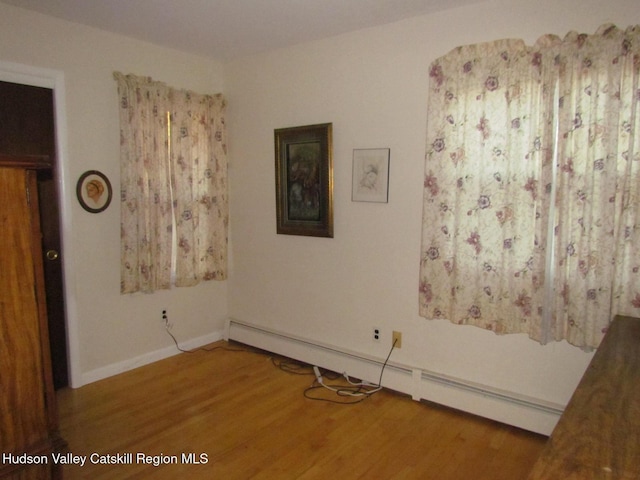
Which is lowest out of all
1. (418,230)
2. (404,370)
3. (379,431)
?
(379,431)

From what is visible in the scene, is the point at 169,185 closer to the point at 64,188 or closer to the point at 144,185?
the point at 144,185

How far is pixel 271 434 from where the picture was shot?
95.5 inches

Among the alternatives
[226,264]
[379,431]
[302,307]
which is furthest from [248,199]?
[379,431]

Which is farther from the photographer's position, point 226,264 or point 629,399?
point 226,264

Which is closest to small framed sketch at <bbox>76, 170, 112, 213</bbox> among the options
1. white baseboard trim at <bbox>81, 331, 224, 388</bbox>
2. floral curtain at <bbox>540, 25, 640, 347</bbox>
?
white baseboard trim at <bbox>81, 331, 224, 388</bbox>

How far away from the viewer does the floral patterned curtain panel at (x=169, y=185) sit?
10.3 ft

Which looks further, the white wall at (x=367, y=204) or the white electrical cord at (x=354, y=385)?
the white electrical cord at (x=354, y=385)

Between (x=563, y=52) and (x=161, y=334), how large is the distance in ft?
11.5

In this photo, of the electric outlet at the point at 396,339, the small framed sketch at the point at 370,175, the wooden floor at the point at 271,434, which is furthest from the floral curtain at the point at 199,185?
the electric outlet at the point at 396,339

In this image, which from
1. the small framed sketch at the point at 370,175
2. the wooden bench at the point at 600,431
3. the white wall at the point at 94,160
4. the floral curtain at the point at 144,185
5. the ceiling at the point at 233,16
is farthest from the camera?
the floral curtain at the point at 144,185

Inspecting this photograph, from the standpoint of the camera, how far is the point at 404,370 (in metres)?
2.85

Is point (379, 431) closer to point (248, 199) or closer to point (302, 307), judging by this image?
point (302, 307)

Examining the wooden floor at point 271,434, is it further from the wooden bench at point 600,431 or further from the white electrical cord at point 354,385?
the wooden bench at point 600,431

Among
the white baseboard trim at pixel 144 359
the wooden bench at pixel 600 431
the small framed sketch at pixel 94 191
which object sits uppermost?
the small framed sketch at pixel 94 191
